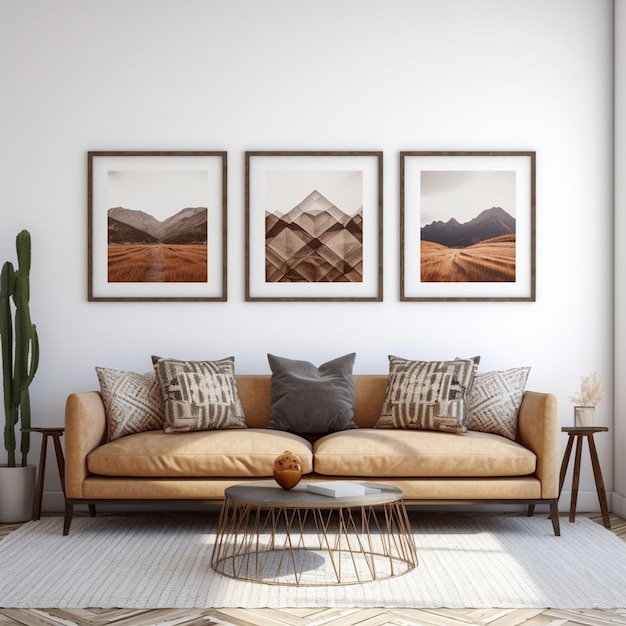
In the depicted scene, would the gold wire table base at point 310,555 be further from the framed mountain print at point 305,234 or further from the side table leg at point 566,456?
the framed mountain print at point 305,234

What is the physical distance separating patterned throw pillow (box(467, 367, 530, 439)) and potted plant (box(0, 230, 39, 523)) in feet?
8.56

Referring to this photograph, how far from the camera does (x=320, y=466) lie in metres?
4.50

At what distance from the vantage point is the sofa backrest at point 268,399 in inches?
203

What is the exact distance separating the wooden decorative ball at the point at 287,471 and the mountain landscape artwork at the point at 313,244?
189 centimetres

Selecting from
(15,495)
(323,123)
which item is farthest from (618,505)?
(15,495)

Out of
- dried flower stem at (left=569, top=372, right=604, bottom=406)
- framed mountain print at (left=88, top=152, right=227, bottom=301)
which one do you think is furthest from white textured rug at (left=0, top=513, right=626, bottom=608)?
framed mountain print at (left=88, top=152, right=227, bottom=301)

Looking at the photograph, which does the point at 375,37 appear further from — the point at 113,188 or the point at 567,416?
the point at 567,416

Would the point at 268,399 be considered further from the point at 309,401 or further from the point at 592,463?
the point at 592,463

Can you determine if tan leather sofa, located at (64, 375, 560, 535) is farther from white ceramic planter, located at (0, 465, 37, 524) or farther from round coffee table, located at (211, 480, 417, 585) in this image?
white ceramic planter, located at (0, 465, 37, 524)

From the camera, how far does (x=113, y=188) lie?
5500mm

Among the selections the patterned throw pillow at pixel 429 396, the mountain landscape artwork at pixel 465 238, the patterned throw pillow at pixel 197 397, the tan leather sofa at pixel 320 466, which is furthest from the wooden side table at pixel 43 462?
the mountain landscape artwork at pixel 465 238

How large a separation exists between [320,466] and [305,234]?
5.42ft

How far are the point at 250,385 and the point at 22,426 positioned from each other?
1.37 m

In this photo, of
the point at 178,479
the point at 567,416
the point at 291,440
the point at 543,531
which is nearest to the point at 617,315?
the point at 567,416
